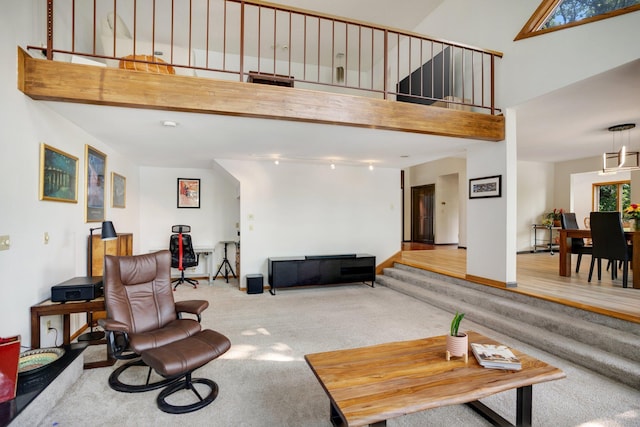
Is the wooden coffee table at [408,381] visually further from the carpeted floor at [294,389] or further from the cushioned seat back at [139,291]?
the cushioned seat back at [139,291]

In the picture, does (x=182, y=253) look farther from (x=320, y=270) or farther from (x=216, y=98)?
(x=216, y=98)

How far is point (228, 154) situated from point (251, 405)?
386 centimetres

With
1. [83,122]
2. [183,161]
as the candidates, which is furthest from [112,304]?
[183,161]

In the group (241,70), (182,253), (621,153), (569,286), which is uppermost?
(241,70)

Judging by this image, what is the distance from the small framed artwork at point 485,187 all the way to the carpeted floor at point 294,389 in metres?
1.73

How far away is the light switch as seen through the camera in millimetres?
2334

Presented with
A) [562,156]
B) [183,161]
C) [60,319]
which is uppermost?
[562,156]

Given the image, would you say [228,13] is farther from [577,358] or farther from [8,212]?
[577,358]

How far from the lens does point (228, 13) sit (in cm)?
524

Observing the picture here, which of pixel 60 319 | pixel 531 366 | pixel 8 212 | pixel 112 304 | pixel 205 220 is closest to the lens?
pixel 531 366

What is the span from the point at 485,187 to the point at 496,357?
10.1 feet

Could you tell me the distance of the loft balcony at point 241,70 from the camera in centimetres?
280

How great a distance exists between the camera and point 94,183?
4.04 metres

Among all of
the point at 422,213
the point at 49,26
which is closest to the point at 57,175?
the point at 49,26
